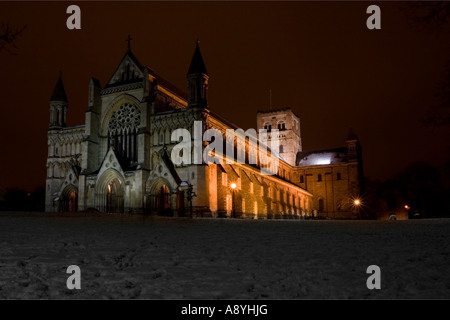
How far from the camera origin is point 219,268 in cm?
817

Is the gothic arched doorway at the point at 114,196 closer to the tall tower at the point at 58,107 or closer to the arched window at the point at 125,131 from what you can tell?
the arched window at the point at 125,131

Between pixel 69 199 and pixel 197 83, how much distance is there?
1985 centimetres

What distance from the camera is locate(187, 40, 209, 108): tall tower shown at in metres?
42.9

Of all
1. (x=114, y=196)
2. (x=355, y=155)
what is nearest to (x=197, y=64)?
(x=114, y=196)

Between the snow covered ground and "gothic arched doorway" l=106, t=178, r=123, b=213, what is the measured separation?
3067cm

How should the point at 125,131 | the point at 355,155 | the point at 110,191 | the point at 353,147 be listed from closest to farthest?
the point at 110,191 → the point at 125,131 → the point at 355,155 → the point at 353,147

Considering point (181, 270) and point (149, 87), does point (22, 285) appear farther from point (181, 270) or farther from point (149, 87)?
point (149, 87)

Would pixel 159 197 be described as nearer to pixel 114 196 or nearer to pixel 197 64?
pixel 114 196

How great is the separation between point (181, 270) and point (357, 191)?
245 ft

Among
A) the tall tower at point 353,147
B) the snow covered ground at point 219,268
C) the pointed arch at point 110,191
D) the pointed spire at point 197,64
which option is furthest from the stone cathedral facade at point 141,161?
the tall tower at point 353,147

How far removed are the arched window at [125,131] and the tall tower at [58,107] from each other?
837 centimetres

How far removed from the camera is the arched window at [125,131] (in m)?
45.9
